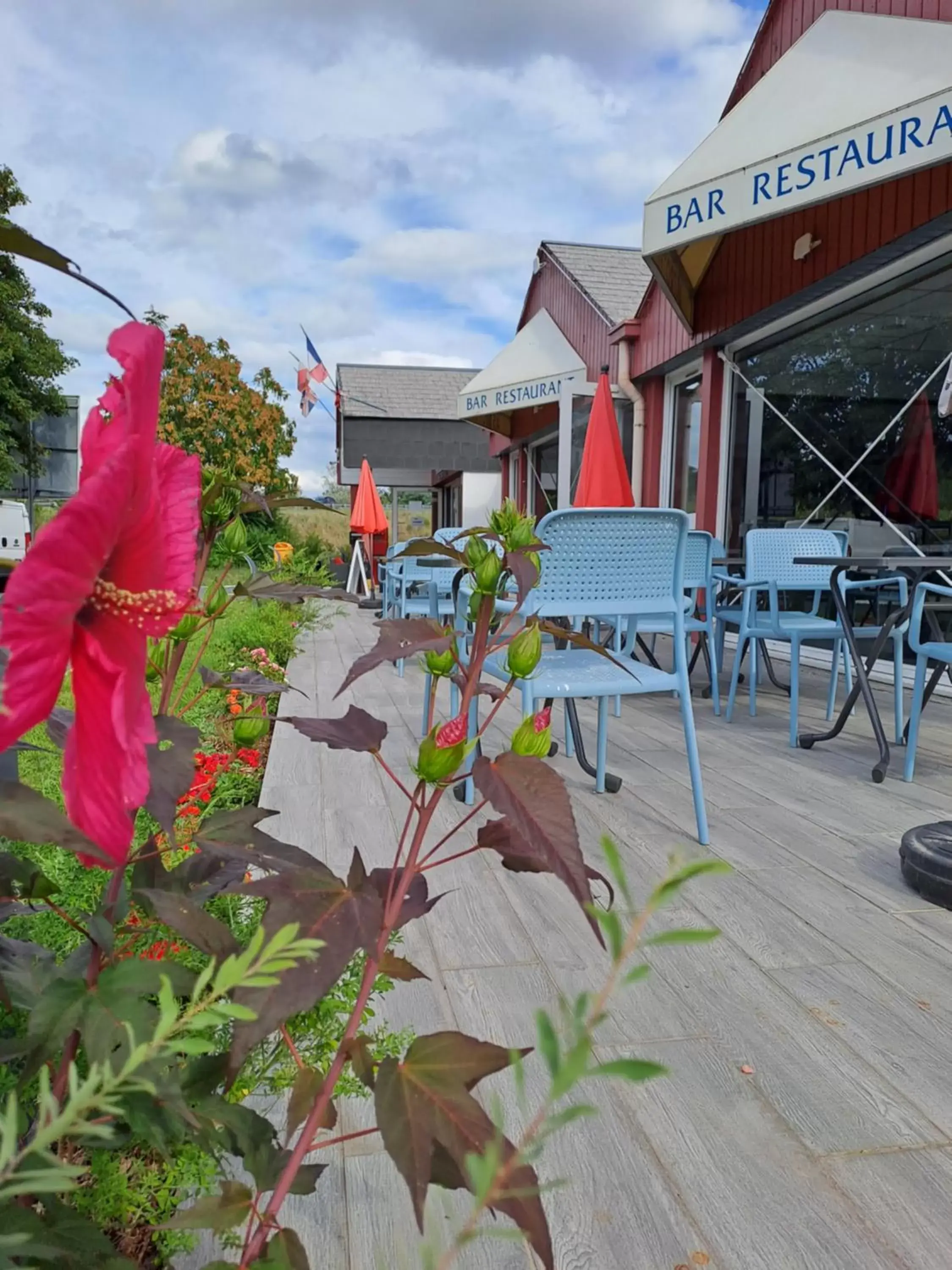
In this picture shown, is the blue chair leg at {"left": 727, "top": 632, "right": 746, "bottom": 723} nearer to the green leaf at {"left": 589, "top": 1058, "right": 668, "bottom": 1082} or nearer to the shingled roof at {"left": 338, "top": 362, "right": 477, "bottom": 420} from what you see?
the green leaf at {"left": 589, "top": 1058, "right": 668, "bottom": 1082}

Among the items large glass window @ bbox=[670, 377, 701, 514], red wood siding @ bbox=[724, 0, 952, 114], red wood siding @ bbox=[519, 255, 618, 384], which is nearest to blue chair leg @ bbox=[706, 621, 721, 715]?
red wood siding @ bbox=[724, 0, 952, 114]

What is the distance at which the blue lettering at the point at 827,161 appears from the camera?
3.57 metres

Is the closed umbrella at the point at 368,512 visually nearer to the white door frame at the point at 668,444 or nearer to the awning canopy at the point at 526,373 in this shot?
the awning canopy at the point at 526,373

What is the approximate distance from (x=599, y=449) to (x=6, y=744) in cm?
584

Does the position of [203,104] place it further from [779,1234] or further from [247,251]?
[779,1234]

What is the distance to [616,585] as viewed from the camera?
95.7 inches

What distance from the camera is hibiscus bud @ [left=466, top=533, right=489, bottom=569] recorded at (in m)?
0.60

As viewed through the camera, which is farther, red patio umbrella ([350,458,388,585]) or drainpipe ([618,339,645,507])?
red patio umbrella ([350,458,388,585])

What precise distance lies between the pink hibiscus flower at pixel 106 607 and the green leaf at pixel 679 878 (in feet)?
0.51

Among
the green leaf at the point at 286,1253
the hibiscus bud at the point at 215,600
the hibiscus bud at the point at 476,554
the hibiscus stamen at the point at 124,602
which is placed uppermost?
the hibiscus bud at the point at 476,554

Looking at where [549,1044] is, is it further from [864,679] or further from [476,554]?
[864,679]

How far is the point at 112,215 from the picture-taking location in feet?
1.67

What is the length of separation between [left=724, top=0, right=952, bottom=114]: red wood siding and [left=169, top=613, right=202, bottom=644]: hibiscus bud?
5033 mm

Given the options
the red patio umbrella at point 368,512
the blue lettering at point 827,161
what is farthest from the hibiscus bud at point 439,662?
the red patio umbrella at point 368,512
